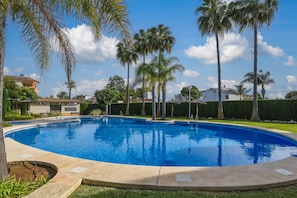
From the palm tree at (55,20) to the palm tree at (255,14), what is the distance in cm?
1965

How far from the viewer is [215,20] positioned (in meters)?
22.9

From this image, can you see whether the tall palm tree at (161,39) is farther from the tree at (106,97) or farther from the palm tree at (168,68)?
the tree at (106,97)

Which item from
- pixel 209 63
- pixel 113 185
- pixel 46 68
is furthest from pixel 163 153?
pixel 209 63

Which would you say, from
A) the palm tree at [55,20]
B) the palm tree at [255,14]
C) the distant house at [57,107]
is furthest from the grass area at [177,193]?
the distant house at [57,107]

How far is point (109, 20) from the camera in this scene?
185 inches

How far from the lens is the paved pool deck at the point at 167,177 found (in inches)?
168

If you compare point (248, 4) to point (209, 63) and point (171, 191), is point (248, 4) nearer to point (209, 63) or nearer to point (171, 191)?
point (209, 63)

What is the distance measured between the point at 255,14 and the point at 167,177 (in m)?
20.7

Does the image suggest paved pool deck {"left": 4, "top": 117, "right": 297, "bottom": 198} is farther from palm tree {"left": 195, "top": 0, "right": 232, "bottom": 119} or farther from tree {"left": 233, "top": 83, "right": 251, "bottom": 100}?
tree {"left": 233, "top": 83, "right": 251, "bottom": 100}

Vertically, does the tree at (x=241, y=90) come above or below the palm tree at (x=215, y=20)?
below

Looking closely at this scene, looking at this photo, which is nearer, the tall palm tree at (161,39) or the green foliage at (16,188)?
the green foliage at (16,188)

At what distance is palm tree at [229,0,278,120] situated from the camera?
796 inches

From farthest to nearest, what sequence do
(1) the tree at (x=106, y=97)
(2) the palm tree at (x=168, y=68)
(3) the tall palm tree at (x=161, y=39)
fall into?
(1) the tree at (x=106, y=97) < (3) the tall palm tree at (x=161, y=39) < (2) the palm tree at (x=168, y=68)

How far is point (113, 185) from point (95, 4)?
3.77 metres
